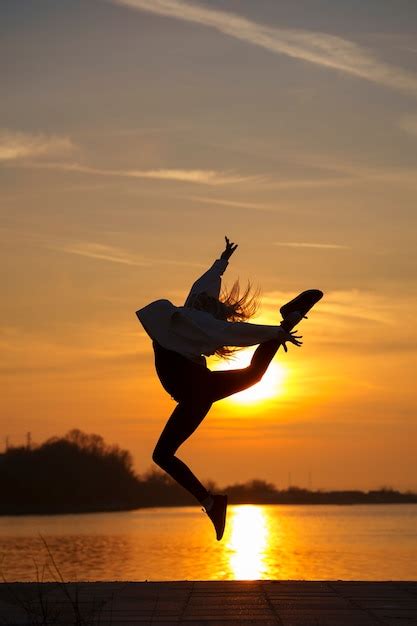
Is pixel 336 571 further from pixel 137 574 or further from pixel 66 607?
pixel 66 607

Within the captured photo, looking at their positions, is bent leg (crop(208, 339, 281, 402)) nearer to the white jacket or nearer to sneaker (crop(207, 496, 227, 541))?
the white jacket

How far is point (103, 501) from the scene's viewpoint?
426 ft

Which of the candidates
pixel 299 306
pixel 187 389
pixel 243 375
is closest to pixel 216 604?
pixel 187 389

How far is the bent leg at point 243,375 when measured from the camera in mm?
8047

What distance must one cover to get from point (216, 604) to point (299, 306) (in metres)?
2.99

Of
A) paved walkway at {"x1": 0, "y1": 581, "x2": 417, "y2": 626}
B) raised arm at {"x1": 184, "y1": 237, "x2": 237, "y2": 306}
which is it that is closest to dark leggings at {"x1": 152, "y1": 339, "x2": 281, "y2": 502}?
raised arm at {"x1": 184, "y1": 237, "x2": 237, "y2": 306}

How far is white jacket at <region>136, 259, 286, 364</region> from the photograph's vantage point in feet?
25.4

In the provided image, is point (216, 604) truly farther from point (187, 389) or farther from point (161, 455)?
point (187, 389)

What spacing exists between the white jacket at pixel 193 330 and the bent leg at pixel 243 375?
8.8 inches

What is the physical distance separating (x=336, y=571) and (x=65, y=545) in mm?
29184

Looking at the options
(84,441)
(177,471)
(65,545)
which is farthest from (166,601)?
(84,441)

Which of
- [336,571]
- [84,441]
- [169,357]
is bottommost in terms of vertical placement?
[336,571]

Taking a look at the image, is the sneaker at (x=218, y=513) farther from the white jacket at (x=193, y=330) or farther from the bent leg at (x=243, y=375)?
the white jacket at (x=193, y=330)

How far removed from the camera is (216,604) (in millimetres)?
9375
